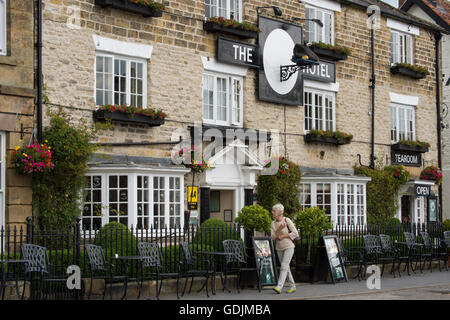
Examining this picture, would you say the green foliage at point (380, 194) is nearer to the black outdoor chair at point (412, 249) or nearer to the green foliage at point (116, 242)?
Result: the black outdoor chair at point (412, 249)

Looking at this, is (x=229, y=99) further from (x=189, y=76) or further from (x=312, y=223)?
(x=312, y=223)

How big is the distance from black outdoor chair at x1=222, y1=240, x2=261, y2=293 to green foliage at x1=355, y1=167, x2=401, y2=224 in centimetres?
862

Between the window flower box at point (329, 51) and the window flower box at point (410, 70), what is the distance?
2588mm

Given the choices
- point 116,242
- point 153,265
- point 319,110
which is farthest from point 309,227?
point 319,110

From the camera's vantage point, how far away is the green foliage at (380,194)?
2277 centimetres

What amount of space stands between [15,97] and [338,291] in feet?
25.1

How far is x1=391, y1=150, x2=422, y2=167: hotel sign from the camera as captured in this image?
24052 mm

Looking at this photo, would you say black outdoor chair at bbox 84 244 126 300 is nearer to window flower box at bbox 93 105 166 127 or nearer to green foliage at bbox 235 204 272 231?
green foliage at bbox 235 204 272 231

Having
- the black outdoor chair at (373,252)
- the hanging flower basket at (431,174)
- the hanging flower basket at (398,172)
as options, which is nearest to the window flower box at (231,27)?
the black outdoor chair at (373,252)

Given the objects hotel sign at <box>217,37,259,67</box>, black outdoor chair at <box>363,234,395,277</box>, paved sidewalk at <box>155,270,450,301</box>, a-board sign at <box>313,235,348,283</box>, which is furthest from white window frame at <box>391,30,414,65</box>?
a-board sign at <box>313,235,348,283</box>

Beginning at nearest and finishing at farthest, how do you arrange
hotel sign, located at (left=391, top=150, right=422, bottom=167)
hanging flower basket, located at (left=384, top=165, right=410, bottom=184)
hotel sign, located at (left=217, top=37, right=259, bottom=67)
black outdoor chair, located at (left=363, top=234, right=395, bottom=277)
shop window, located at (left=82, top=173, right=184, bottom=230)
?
shop window, located at (left=82, top=173, right=184, bottom=230) → black outdoor chair, located at (left=363, top=234, right=395, bottom=277) → hotel sign, located at (left=217, top=37, right=259, bottom=67) → hanging flower basket, located at (left=384, top=165, right=410, bottom=184) → hotel sign, located at (left=391, top=150, right=422, bottom=167)

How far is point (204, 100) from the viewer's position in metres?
18.9

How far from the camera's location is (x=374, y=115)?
2342 cm

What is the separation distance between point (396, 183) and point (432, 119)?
158 inches
